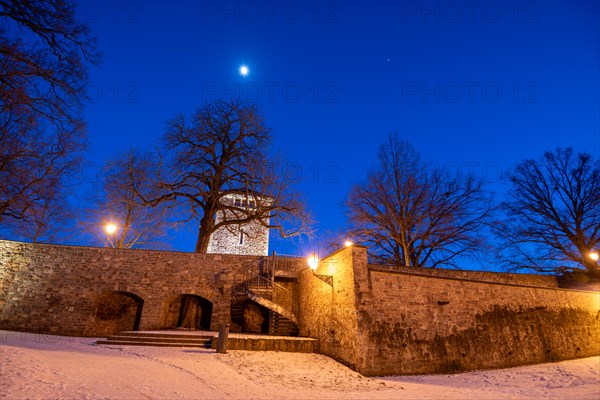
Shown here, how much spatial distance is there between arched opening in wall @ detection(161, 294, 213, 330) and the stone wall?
517 centimetres

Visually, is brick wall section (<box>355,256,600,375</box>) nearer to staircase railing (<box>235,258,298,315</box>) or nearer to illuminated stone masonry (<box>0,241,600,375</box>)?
illuminated stone masonry (<box>0,241,600,375</box>)

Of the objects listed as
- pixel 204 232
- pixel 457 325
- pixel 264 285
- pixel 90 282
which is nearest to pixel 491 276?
pixel 457 325

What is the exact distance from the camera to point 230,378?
6.53 m

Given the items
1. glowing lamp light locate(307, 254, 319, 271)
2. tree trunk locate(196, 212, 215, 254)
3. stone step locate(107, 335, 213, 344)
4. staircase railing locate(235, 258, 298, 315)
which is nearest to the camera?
stone step locate(107, 335, 213, 344)

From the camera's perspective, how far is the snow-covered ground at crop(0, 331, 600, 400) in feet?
14.6

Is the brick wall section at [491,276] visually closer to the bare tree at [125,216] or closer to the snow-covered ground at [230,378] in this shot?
the snow-covered ground at [230,378]

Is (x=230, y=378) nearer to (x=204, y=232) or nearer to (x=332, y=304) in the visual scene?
(x=332, y=304)

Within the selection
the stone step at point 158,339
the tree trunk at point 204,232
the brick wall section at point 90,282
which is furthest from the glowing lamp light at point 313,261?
the tree trunk at point 204,232

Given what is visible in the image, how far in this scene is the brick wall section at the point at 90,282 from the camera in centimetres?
1177

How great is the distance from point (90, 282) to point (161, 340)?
16.2ft

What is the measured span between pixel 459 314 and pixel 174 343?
973cm

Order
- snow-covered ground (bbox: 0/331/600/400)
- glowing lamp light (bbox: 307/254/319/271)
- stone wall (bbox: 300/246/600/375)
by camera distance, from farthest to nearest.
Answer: glowing lamp light (bbox: 307/254/319/271), stone wall (bbox: 300/246/600/375), snow-covered ground (bbox: 0/331/600/400)

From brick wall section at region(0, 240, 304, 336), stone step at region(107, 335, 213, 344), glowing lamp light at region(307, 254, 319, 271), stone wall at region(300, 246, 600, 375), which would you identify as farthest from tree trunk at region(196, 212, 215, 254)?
glowing lamp light at region(307, 254, 319, 271)

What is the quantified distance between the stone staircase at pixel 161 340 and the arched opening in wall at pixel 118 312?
2359 millimetres
